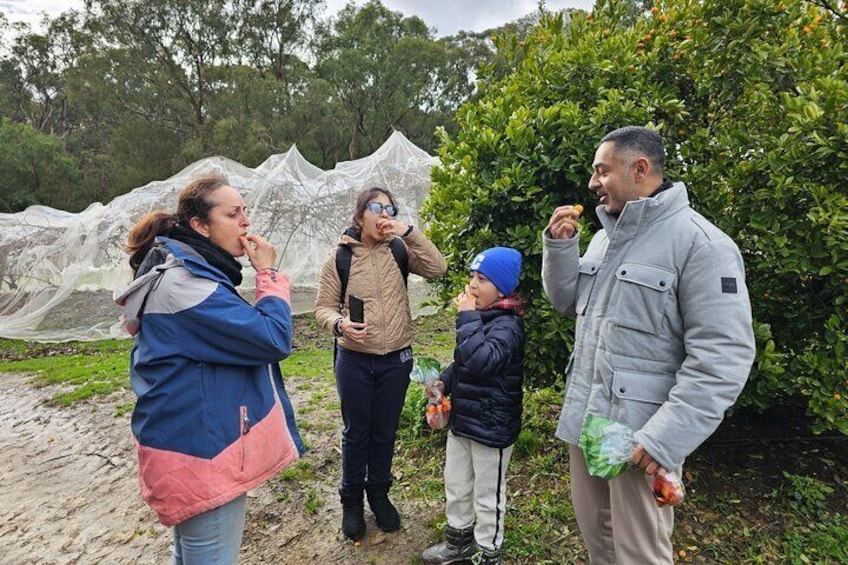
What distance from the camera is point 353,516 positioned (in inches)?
117

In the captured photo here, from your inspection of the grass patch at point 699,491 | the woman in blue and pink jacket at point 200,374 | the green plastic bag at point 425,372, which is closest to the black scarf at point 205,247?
the woman in blue and pink jacket at point 200,374

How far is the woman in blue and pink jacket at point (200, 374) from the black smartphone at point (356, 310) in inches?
28.6

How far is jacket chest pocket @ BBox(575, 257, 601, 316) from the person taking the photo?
2213 mm

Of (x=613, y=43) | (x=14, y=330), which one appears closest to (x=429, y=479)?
(x=613, y=43)

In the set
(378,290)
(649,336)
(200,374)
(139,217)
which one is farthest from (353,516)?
(139,217)

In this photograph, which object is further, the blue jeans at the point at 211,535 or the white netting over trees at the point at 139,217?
the white netting over trees at the point at 139,217

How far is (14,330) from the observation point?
407 inches

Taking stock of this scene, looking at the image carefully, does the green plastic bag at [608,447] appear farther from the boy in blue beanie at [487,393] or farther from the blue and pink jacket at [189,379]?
the blue and pink jacket at [189,379]

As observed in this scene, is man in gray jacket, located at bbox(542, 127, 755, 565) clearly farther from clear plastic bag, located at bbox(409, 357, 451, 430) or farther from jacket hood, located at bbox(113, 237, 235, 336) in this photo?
jacket hood, located at bbox(113, 237, 235, 336)

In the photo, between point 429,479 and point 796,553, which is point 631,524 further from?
point 429,479

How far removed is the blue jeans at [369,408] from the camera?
2826 millimetres

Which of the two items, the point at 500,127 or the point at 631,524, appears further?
the point at 500,127

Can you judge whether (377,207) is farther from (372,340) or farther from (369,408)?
(369,408)

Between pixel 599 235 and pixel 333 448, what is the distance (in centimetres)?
287
